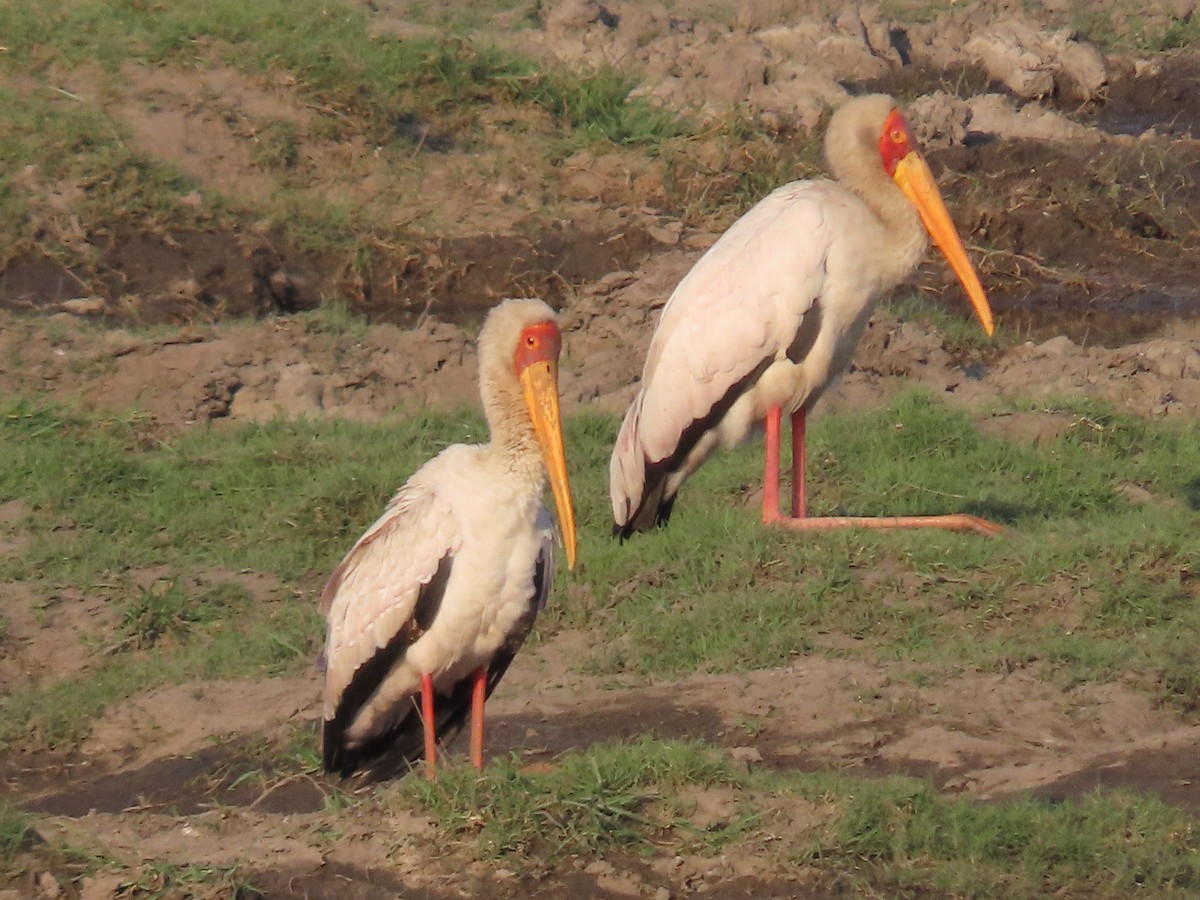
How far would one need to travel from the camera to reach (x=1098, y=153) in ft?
39.3

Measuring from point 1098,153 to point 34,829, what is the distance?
916 cm

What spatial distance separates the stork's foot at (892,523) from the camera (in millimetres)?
6102

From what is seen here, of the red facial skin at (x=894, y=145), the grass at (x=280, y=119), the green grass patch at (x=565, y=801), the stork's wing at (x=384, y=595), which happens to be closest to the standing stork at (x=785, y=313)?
the red facial skin at (x=894, y=145)

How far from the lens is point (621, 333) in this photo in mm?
8711

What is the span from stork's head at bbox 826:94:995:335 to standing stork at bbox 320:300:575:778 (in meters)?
2.02

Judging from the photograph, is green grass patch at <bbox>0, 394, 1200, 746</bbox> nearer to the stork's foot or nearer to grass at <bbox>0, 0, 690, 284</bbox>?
the stork's foot

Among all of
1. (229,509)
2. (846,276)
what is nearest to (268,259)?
(229,509)

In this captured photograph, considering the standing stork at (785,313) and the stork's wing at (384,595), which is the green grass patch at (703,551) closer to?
the standing stork at (785,313)

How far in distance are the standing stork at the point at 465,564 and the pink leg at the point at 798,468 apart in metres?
1.78

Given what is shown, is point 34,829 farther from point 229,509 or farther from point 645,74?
point 645,74

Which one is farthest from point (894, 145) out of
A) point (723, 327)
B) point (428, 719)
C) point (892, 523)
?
point (428, 719)

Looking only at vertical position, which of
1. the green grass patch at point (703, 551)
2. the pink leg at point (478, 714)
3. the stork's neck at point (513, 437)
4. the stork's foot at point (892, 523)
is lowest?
the green grass patch at point (703, 551)

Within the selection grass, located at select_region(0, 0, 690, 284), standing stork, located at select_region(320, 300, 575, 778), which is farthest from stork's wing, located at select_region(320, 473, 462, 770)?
grass, located at select_region(0, 0, 690, 284)

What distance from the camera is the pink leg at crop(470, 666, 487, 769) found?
450 centimetres
